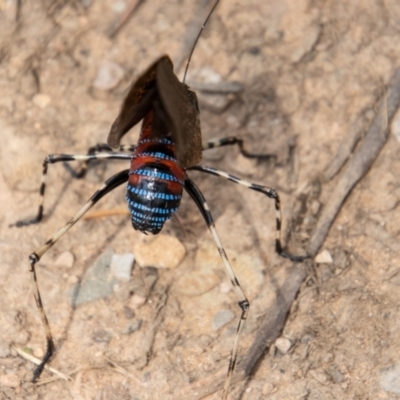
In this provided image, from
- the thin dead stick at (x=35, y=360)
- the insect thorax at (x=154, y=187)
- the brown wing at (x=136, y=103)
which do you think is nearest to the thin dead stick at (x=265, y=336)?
the thin dead stick at (x=35, y=360)

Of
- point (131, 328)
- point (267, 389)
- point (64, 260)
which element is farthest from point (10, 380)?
point (267, 389)

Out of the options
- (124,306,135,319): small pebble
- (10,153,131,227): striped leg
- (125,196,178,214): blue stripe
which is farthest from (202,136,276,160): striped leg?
(124,306,135,319): small pebble

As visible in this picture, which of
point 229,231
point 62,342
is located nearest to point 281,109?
point 229,231

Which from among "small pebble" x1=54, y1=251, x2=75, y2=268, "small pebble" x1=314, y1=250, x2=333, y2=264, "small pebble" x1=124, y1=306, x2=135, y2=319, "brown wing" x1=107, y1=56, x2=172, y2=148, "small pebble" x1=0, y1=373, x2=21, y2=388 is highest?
"brown wing" x1=107, y1=56, x2=172, y2=148

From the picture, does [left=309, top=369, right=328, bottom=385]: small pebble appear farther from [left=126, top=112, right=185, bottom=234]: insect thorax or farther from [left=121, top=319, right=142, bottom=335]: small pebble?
[left=126, top=112, right=185, bottom=234]: insect thorax

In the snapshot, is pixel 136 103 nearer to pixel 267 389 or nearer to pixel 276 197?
pixel 276 197

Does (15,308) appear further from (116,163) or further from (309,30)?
(309,30)

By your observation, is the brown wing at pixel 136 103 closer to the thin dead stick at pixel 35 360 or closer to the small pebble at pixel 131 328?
the small pebble at pixel 131 328

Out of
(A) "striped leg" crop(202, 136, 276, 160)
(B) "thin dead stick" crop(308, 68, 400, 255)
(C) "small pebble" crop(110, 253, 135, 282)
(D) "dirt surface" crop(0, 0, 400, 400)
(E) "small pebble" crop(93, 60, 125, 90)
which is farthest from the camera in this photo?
(E) "small pebble" crop(93, 60, 125, 90)
